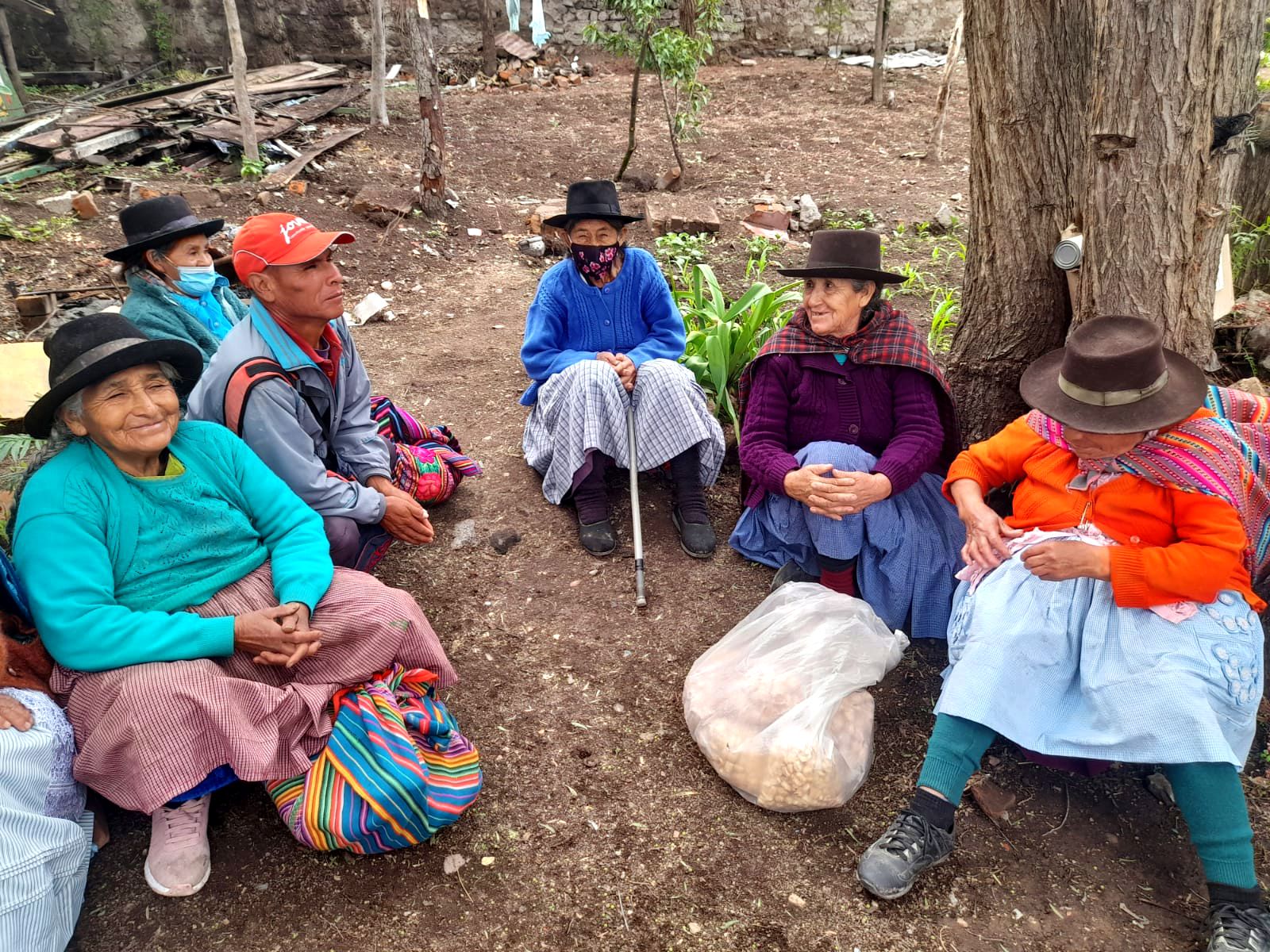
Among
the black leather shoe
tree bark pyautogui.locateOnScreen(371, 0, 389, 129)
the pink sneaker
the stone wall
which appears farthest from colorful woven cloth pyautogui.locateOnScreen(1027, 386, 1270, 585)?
the stone wall

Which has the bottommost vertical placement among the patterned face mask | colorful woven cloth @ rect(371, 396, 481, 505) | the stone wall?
colorful woven cloth @ rect(371, 396, 481, 505)

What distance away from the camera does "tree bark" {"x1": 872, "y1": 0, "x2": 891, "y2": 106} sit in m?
10.8

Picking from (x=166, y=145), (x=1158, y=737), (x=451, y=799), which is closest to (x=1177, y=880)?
(x=1158, y=737)

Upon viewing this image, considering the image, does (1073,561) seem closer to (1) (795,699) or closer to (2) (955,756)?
(2) (955,756)

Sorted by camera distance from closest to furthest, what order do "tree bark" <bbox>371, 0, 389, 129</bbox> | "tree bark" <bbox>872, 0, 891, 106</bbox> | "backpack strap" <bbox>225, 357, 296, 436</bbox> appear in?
"backpack strap" <bbox>225, 357, 296, 436</bbox>
"tree bark" <bbox>371, 0, 389, 129</bbox>
"tree bark" <bbox>872, 0, 891, 106</bbox>

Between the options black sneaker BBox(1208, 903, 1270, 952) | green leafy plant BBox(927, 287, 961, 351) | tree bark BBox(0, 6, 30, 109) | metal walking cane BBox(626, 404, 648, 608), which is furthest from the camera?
tree bark BBox(0, 6, 30, 109)

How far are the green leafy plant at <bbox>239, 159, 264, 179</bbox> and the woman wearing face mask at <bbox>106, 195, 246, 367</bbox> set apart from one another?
501 centimetres

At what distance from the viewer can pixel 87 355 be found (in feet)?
7.33

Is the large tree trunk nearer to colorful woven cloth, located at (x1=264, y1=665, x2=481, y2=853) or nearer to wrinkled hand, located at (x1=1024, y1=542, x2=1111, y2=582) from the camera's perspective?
wrinkled hand, located at (x1=1024, y1=542, x2=1111, y2=582)

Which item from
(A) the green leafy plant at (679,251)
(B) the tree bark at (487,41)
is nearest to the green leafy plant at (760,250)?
(A) the green leafy plant at (679,251)

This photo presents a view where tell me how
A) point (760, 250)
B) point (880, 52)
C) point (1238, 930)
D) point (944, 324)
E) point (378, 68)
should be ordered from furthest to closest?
point (880, 52)
point (378, 68)
point (760, 250)
point (944, 324)
point (1238, 930)

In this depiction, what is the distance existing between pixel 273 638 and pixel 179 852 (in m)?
0.58

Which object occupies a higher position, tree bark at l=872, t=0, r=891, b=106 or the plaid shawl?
tree bark at l=872, t=0, r=891, b=106

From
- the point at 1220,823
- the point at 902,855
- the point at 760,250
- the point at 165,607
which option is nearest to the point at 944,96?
the point at 760,250
